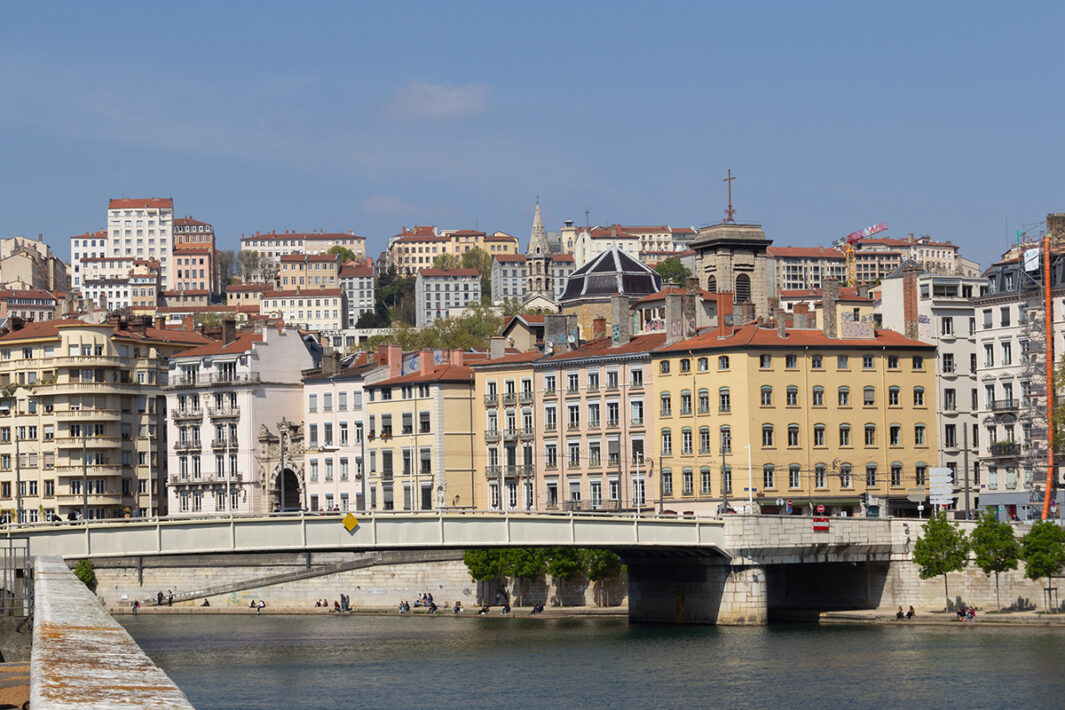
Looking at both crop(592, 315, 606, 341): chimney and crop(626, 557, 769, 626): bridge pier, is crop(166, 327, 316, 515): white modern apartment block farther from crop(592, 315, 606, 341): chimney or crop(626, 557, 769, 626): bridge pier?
crop(626, 557, 769, 626): bridge pier

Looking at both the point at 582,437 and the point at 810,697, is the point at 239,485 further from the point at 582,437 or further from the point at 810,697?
the point at 810,697

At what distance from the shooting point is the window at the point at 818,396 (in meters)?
111

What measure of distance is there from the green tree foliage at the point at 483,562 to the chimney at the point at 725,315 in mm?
19379

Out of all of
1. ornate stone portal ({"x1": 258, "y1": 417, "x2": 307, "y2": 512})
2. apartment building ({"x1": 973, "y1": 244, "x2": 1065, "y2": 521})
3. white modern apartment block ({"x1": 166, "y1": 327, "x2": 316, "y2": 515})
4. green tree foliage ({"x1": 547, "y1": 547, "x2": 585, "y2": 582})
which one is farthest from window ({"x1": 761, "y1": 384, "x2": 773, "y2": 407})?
white modern apartment block ({"x1": 166, "y1": 327, "x2": 316, "y2": 515})

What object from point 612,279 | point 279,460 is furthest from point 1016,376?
point 279,460

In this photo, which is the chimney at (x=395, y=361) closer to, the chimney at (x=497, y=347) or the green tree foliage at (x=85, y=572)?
the chimney at (x=497, y=347)

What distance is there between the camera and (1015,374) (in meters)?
111

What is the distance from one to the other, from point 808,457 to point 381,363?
39.7 m

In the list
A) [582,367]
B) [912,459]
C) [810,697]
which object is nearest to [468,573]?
[582,367]

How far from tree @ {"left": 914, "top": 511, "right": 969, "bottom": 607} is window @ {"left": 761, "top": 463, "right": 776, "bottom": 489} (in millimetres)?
18986

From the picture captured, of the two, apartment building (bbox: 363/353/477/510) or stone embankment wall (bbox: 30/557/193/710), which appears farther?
apartment building (bbox: 363/353/477/510)

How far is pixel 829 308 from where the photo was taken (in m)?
113

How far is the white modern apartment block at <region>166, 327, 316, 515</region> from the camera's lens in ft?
449

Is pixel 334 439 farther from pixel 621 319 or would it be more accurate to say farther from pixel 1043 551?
pixel 1043 551
